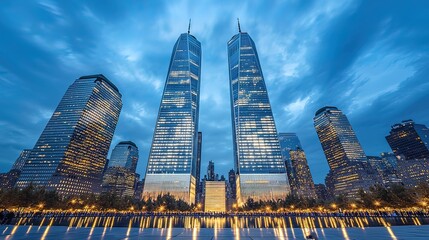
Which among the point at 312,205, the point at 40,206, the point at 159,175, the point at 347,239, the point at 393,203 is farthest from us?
the point at 159,175

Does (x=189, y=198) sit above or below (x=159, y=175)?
below

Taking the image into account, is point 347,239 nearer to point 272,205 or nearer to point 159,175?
point 272,205

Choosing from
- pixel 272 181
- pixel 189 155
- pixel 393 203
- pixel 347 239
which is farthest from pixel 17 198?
pixel 272 181

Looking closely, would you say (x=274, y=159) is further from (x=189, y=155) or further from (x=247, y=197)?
(x=189, y=155)

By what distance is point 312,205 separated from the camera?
103 metres

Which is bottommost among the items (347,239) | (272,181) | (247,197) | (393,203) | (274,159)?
(347,239)

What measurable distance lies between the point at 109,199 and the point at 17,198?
3805 centimetres

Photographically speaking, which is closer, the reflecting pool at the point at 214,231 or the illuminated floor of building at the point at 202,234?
the illuminated floor of building at the point at 202,234

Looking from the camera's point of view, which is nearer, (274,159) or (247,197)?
(247,197)

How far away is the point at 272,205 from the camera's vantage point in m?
119

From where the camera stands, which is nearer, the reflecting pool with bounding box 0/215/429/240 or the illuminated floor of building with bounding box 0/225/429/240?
the illuminated floor of building with bounding box 0/225/429/240

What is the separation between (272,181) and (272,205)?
5427cm

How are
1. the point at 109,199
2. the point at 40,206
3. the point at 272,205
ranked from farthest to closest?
1. the point at 272,205
2. the point at 109,199
3. the point at 40,206

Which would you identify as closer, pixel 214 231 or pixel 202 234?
pixel 202 234
